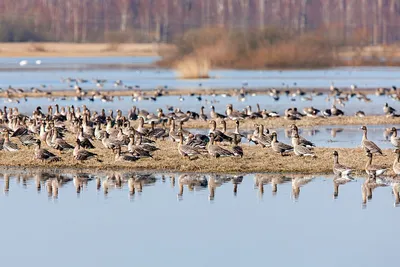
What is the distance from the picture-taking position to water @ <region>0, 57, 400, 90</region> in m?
53.7

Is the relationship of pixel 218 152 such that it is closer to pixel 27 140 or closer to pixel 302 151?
pixel 302 151

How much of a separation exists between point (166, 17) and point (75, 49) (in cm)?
1789

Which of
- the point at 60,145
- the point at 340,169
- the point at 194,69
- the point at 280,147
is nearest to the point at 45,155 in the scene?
the point at 60,145

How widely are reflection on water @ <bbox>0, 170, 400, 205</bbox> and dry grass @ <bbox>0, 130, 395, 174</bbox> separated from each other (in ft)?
1.15

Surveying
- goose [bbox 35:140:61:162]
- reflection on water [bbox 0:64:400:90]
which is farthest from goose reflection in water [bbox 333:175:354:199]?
reflection on water [bbox 0:64:400:90]

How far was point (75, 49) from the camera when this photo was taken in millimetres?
88375

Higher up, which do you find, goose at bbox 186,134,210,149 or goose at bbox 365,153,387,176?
goose at bbox 186,134,210,149

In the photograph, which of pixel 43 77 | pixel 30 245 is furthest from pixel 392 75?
pixel 30 245

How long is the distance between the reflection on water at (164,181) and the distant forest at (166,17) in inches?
2716

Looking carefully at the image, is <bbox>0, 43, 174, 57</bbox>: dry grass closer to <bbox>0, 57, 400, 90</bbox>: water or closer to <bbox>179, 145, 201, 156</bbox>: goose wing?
<bbox>0, 57, 400, 90</bbox>: water

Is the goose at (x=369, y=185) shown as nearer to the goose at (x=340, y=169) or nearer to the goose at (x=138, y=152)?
the goose at (x=340, y=169)

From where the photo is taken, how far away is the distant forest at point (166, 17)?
95.7m

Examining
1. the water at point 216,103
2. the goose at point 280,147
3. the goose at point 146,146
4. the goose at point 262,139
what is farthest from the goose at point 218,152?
the water at point 216,103

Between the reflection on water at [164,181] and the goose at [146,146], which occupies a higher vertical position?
the goose at [146,146]
